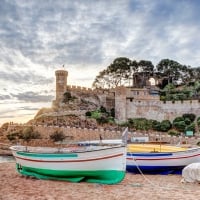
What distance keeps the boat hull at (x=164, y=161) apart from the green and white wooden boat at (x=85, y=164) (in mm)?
2973

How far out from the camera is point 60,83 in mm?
51594

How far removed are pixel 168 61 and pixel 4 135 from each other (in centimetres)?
3582

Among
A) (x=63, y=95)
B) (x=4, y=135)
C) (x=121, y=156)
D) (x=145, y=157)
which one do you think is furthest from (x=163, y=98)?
(x=121, y=156)

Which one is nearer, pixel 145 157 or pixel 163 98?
pixel 145 157

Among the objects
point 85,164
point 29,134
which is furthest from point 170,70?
point 85,164

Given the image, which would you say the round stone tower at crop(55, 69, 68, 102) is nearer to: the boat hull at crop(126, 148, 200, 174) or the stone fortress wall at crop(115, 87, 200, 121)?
the stone fortress wall at crop(115, 87, 200, 121)

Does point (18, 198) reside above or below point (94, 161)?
below

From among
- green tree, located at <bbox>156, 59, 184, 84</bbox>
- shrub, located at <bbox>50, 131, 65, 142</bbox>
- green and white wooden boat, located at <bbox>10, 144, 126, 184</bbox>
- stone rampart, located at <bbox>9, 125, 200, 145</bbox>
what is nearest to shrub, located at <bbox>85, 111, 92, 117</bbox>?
stone rampart, located at <bbox>9, 125, 200, 145</bbox>

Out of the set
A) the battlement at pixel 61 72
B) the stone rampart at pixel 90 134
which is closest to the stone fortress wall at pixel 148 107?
the stone rampart at pixel 90 134

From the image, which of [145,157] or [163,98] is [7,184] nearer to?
[145,157]

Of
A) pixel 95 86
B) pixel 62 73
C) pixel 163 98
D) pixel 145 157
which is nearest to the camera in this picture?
pixel 145 157

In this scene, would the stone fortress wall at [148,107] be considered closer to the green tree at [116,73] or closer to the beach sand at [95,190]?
the green tree at [116,73]

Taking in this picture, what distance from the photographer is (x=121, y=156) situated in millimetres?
10219

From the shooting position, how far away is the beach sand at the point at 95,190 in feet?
27.0
